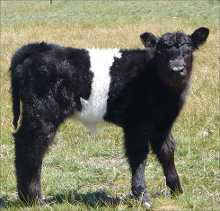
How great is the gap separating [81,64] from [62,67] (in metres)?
0.22

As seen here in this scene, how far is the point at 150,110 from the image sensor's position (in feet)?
19.6

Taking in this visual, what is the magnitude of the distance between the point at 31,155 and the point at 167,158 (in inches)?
62.5

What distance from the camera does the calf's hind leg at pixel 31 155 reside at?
5957 mm

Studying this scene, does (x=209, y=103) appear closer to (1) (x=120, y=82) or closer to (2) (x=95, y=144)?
(2) (x=95, y=144)

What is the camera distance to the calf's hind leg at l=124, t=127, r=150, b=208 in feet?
19.4

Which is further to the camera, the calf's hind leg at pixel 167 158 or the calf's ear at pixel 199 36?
the calf's hind leg at pixel 167 158

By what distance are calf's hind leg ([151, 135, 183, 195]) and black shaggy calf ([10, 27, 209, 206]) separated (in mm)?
209

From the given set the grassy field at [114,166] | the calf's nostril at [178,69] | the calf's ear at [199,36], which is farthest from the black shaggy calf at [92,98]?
the grassy field at [114,166]

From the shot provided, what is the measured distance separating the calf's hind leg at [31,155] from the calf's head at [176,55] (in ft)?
4.61

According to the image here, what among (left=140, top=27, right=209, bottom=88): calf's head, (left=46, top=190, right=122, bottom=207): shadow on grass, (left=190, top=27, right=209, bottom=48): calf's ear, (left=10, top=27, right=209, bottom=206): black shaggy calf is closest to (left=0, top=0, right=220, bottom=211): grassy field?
(left=46, top=190, right=122, bottom=207): shadow on grass

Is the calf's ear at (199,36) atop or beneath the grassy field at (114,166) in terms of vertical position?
atop

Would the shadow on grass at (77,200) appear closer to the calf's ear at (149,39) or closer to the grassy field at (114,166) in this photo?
the grassy field at (114,166)

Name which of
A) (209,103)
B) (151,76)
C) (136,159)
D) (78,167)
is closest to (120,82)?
(151,76)

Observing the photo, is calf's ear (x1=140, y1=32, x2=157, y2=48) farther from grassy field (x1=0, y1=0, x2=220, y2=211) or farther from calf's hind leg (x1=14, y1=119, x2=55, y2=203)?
grassy field (x1=0, y1=0, x2=220, y2=211)
